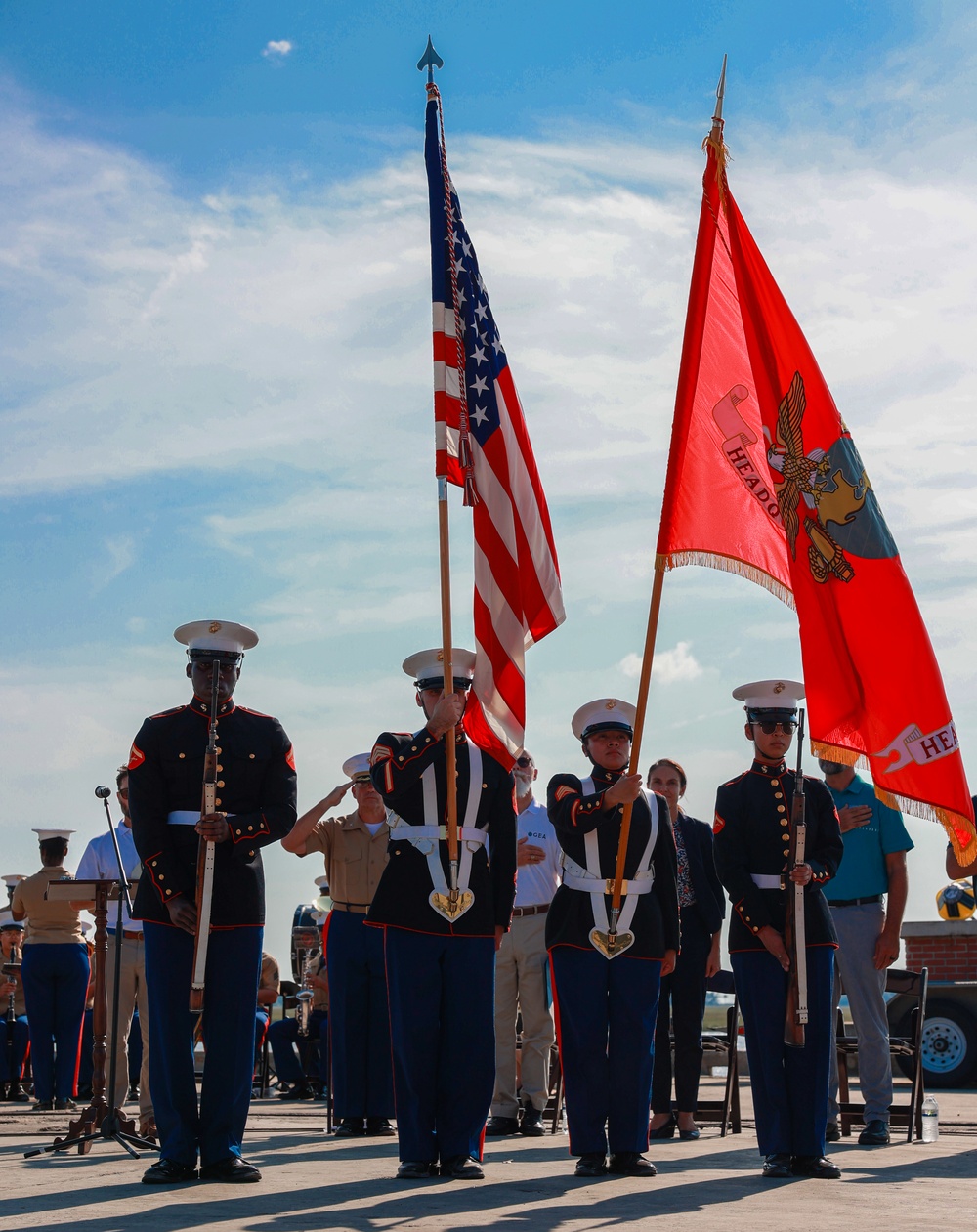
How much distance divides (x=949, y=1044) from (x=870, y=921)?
22.1 ft

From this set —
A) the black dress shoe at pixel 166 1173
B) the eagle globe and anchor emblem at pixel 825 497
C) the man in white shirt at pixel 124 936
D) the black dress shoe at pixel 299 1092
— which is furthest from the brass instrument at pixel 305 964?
the eagle globe and anchor emblem at pixel 825 497

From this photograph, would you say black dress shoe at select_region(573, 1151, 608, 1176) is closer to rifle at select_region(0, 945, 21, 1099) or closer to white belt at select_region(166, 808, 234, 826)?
white belt at select_region(166, 808, 234, 826)

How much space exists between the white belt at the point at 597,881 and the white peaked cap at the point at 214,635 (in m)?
1.75

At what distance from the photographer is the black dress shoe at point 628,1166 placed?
684 cm

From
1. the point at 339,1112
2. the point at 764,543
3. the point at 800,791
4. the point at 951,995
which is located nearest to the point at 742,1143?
the point at 339,1112

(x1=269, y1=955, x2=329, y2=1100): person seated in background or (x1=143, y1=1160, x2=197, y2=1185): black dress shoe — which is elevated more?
(x1=269, y1=955, x2=329, y2=1100): person seated in background

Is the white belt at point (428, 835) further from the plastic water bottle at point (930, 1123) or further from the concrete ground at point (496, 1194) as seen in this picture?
the plastic water bottle at point (930, 1123)

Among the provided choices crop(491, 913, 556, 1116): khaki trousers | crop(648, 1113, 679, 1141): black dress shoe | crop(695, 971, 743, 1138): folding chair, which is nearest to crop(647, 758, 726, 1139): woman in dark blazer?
crop(648, 1113, 679, 1141): black dress shoe

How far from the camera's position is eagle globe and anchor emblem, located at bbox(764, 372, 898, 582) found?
23.9 feet

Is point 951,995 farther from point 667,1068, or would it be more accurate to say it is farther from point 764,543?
point 764,543

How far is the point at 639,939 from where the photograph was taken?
7.00 m

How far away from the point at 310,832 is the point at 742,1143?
3040 mm

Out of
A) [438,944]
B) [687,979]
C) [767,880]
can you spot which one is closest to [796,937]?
[767,880]

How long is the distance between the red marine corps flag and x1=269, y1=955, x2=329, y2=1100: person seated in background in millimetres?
8039
